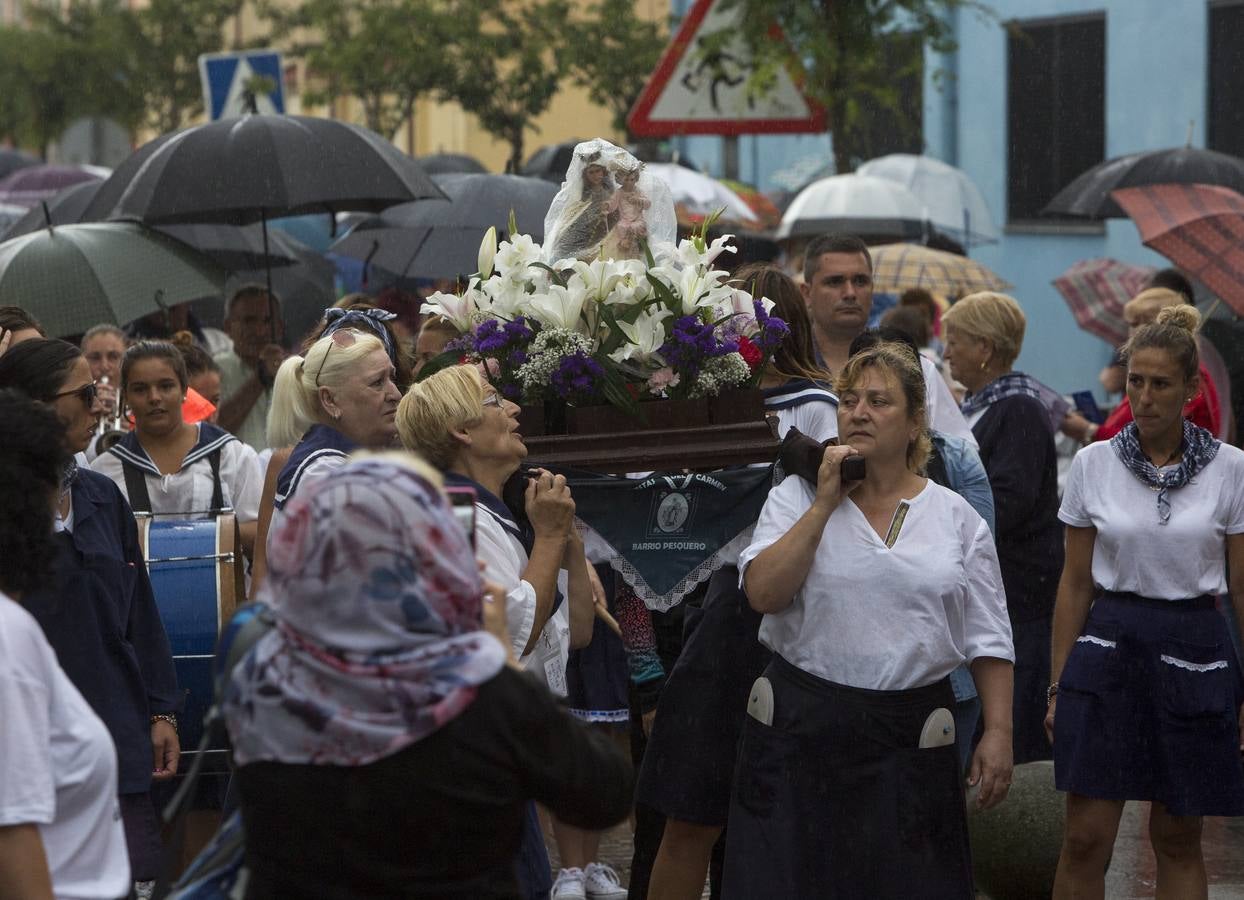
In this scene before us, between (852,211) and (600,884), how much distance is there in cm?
839

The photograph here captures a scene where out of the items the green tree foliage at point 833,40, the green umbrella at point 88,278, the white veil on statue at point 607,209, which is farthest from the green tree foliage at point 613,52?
the white veil on statue at point 607,209

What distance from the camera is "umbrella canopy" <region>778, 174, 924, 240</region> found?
1482 cm

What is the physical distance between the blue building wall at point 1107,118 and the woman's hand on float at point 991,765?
11476 millimetres

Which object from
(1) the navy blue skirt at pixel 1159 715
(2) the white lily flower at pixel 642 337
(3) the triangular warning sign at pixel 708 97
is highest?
(3) the triangular warning sign at pixel 708 97

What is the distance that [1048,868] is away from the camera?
22.0 ft

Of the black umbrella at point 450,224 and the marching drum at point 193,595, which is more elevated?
the black umbrella at point 450,224

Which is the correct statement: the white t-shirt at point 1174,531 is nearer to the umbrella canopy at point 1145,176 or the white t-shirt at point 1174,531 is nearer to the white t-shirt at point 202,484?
the white t-shirt at point 202,484

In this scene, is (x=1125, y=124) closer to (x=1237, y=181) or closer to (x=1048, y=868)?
(x=1237, y=181)

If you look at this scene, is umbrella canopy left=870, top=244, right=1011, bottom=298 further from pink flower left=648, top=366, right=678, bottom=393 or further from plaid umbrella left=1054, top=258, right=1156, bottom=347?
pink flower left=648, top=366, right=678, bottom=393

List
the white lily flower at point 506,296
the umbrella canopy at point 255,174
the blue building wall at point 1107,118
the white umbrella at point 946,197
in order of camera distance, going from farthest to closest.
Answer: the blue building wall at point 1107,118, the white umbrella at point 946,197, the umbrella canopy at point 255,174, the white lily flower at point 506,296

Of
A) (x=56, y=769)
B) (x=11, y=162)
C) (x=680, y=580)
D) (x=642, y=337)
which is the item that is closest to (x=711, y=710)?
(x=680, y=580)

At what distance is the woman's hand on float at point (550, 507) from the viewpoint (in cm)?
505

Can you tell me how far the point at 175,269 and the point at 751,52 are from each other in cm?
373

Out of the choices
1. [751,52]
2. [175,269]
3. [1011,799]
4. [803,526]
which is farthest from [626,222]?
[751,52]
